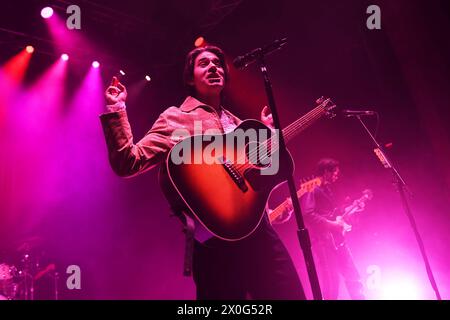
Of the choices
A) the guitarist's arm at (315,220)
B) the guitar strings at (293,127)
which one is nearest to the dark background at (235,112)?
the guitarist's arm at (315,220)

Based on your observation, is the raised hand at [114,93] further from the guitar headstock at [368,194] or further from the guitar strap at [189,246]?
the guitar headstock at [368,194]

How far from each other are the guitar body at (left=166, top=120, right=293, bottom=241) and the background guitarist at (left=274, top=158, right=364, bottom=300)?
3745mm

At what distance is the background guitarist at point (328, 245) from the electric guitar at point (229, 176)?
12.0 ft

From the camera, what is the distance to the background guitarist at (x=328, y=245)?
583cm

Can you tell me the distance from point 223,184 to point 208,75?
2.63 feet

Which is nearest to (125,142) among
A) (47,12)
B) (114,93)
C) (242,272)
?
(114,93)

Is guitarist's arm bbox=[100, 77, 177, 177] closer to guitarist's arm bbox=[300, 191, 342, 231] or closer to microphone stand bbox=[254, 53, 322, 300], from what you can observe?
microphone stand bbox=[254, 53, 322, 300]

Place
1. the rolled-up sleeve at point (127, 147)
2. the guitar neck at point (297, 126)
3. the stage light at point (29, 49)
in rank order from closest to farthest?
the rolled-up sleeve at point (127, 147) < the guitar neck at point (297, 126) < the stage light at point (29, 49)

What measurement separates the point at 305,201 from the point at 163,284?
357 centimetres

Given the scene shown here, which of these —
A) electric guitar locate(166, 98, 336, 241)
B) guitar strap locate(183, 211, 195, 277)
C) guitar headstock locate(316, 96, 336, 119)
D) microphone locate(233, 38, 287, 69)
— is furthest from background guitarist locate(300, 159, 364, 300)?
guitar strap locate(183, 211, 195, 277)

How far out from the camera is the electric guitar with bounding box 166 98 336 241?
1.88m

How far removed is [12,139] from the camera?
24.0 ft

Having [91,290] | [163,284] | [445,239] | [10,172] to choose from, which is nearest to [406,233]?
[445,239]

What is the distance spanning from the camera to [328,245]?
598 centimetres
